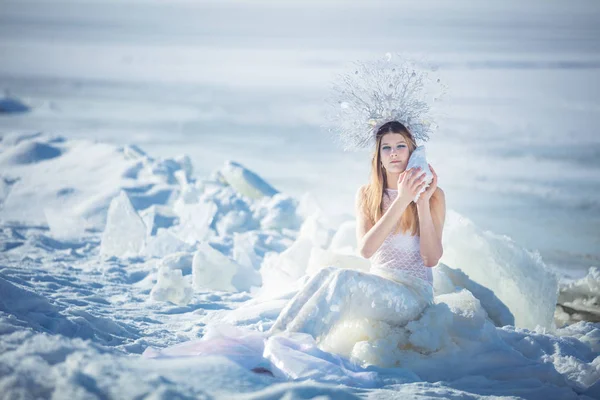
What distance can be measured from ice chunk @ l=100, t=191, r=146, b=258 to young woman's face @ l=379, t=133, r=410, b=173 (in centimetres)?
304

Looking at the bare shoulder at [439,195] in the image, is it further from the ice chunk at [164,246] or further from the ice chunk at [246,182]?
the ice chunk at [246,182]

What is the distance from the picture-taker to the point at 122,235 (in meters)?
6.00

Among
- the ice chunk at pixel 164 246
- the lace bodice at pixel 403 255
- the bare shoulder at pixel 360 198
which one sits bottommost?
the ice chunk at pixel 164 246

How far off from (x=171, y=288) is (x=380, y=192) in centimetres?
192

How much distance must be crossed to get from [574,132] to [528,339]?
5368mm

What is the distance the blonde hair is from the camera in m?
3.39

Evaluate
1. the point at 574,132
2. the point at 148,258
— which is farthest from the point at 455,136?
the point at 148,258

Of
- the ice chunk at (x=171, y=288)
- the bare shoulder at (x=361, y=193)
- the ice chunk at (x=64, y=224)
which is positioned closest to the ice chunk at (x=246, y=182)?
the ice chunk at (x=64, y=224)

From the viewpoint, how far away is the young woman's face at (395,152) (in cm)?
343

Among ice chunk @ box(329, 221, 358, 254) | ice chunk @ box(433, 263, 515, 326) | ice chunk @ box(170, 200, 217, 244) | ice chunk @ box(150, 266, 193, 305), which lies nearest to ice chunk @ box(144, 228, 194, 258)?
ice chunk @ box(170, 200, 217, 244)

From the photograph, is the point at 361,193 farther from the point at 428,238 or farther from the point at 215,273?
the point at 215,273

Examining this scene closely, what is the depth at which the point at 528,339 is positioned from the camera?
344 centimetres

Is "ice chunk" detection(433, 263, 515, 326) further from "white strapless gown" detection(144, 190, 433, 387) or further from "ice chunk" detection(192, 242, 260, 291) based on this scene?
Answer: "ice chunk" detection(192, 242, 260, 291)

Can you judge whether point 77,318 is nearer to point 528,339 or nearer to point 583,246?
point 528,339
